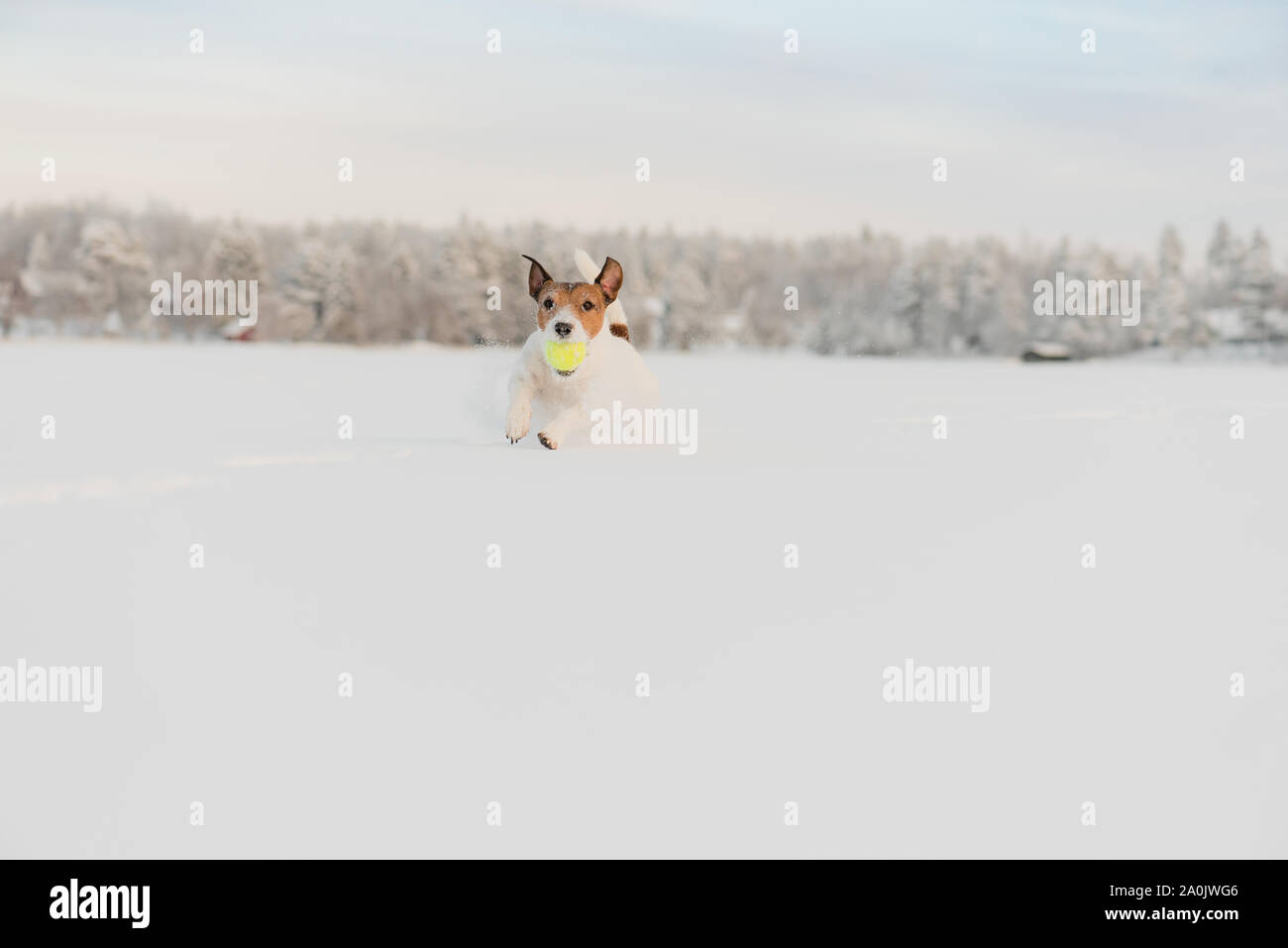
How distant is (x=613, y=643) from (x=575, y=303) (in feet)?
10.9

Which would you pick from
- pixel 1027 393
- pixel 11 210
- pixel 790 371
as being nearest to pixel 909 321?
pixel 790 371

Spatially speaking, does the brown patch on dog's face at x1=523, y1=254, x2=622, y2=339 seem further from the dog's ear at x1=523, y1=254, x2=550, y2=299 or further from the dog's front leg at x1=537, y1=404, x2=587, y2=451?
the dog's front leg at x1=537, y1=404, x2=587, y2=451

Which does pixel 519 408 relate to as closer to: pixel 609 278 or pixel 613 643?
pixel 609 278

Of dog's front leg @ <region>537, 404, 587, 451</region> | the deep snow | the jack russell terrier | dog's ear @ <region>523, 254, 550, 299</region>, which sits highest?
dog's ear @ <region>523, 254, 550, 299</region>

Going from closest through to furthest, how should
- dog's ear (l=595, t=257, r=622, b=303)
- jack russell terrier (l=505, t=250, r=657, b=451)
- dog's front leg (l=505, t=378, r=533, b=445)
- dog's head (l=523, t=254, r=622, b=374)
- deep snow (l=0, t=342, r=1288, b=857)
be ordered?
deep snow (l=0, t=342, r=1288, b=857) → dog's head (l=523, t=254, r=622, b=374) → jack russell terrier (l=505, t=250, r=657, b=451) → dog's front leg (l=505, t=378, r=533, b=445) → dog's ear (l=595, t=257, r=622, b=303)

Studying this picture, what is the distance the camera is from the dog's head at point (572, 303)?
243 inches

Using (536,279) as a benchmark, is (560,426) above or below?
below

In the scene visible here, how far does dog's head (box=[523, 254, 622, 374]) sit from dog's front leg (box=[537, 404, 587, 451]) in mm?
450

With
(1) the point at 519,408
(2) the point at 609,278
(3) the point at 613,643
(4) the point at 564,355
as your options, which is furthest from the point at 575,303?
(3) the point at 613,643

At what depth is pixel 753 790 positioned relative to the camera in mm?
2705

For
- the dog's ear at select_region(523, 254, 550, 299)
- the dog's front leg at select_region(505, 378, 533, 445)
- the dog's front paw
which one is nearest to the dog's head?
the dog's ear at select_region(523, 254, 550, 299)

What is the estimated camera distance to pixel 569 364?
250 inches

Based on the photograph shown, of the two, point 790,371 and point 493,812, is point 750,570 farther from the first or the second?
point 790,371

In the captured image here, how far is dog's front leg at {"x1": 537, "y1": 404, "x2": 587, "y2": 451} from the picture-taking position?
255 inches
